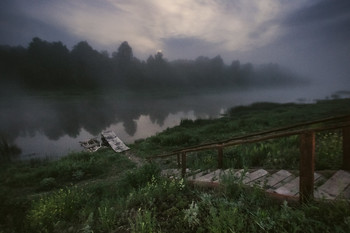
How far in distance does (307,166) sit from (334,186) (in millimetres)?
681

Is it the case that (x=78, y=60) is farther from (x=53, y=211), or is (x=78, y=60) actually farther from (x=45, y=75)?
(x=53, y=211)

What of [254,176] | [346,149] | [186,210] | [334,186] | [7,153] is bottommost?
[7,153]

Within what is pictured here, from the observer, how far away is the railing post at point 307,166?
7.60 feet

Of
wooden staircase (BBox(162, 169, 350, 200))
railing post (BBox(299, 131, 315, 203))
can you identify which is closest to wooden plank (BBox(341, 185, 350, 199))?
wooden staircase (BBox(162, 169, 350, 200))

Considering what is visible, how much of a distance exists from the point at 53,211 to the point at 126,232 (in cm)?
284

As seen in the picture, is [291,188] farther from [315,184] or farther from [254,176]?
[254,176]

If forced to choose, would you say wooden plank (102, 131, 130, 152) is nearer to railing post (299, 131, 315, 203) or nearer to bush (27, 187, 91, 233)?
bush (27, 187, 91, 233)

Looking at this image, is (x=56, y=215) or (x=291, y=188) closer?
(x=291, y=188)

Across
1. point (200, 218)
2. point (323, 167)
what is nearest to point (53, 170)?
point (200, 218)

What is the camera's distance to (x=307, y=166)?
2352 mm

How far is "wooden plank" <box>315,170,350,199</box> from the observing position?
238 centimetres

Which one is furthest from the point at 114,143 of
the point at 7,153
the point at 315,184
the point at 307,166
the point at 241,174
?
the point at 307,166

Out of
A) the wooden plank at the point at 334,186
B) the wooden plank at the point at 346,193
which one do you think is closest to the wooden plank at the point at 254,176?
the wooden plank at the point at 334,186

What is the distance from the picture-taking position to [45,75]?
111 meters
